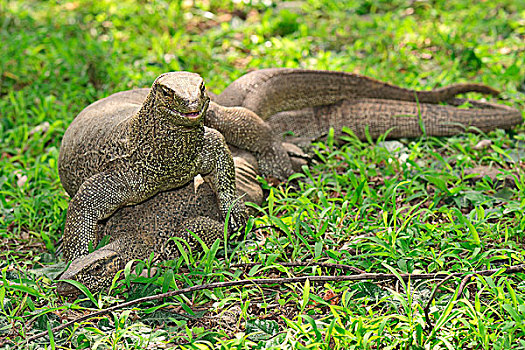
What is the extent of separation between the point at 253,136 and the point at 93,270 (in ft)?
5.59

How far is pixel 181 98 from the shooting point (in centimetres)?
320

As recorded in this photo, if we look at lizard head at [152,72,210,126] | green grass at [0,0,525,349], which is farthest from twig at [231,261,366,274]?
lizard head at [152,72,210,126]

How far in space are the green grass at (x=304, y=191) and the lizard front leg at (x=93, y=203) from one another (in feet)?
1.05

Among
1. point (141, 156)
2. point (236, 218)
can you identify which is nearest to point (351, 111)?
point (236, 218)

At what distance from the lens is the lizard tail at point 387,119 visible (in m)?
5.21

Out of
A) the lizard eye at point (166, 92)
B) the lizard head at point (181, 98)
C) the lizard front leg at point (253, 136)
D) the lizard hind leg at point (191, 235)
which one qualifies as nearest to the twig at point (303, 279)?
the lizard hind leg at point (191, 235)

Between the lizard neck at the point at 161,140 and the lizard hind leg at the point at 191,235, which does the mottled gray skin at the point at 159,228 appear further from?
the lizard neck at the point at 161,140

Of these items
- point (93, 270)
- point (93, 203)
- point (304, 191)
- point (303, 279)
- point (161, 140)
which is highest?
point (161, 140)

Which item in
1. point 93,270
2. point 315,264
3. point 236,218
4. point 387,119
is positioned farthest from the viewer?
point 387,119

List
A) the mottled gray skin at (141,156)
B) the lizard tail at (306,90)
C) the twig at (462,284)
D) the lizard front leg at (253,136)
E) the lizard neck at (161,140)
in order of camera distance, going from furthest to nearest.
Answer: the lizard tail at (306,90), the lizard front leg at (253,136), the lizard neck at (161,140), the mottled gray skin at (141,156), the twig at (462,284)

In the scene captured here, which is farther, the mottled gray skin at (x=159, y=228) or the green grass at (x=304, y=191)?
the mottled gray skin at (x=159, y=228)

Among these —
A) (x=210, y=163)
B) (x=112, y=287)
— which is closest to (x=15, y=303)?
(x=112, y=287)

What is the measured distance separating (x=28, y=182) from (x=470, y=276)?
341 cm

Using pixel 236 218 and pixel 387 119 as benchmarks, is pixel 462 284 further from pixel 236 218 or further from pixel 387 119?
pixel 387 119
